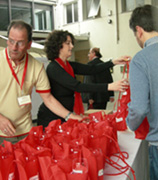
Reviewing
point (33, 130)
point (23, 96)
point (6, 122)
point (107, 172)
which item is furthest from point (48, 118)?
point (107, 172)

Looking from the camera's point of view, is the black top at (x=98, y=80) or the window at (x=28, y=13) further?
the window at (x=28, y=13)

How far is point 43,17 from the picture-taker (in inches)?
375

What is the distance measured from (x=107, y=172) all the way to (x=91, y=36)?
27.4ft

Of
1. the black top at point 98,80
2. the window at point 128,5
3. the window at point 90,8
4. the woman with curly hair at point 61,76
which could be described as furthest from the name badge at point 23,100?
the window at point 90,8

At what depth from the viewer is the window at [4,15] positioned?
8062 millimetres

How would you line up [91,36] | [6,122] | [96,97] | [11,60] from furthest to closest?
1. [91,36]
2. [96,97]
3. [11,60]
4. [6,122]

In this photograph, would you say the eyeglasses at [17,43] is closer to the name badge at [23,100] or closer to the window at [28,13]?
the name badge at [23,100]

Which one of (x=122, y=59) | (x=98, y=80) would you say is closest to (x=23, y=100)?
(x=122, y=59)

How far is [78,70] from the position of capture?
6.56 ft

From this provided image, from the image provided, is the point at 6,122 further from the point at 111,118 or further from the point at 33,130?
the point at 111,118

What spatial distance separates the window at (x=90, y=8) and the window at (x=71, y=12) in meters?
0.58

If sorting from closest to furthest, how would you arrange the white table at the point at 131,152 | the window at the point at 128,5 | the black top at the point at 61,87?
the white table at the point at 131,152, the black top at the point at 61,87, the window at the point at 128,5

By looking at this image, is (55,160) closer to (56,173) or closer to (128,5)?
(56,173)

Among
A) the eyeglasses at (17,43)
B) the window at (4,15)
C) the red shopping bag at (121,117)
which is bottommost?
the red shopping bag at (121,117)
